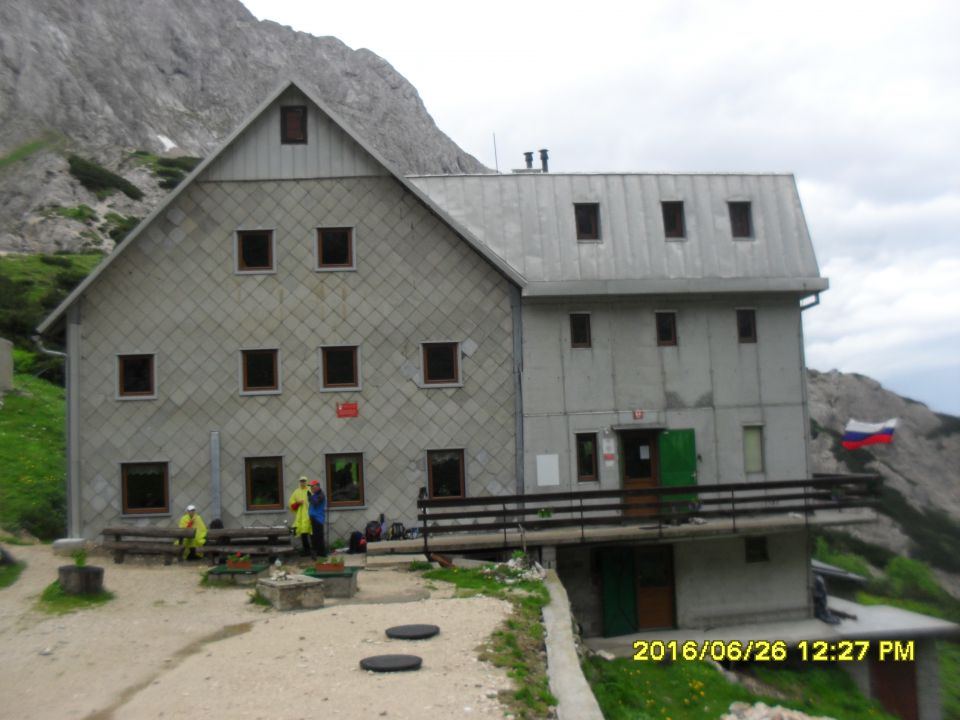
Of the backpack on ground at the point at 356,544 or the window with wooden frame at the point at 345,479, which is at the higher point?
the window with wooden frame at the point at 345,479

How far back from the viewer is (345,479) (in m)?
23.2

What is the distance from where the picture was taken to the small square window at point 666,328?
25203mm

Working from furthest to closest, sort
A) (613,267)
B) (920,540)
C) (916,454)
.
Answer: (916,454) < (920,540) < (613,267)

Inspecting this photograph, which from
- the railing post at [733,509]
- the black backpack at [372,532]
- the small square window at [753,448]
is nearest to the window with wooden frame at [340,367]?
the black backpack at [372,532]

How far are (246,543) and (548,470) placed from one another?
765cm

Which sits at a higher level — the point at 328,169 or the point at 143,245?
the point at 328,169

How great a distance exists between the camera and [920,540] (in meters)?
60.2

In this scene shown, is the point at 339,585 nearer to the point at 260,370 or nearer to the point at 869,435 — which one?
the point at 260,370

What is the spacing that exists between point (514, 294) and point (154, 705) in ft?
51.9

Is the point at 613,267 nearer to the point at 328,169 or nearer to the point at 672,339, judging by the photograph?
the point at 672,339

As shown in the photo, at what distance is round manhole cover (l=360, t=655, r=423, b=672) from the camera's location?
1097 centimetres

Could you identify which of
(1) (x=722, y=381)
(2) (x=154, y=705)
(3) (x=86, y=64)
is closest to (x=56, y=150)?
(3) (x=86, y=64)

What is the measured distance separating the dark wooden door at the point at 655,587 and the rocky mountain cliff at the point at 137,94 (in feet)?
190

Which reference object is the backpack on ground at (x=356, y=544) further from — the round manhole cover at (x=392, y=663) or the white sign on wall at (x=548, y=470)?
the round manhole cover at (x=392, y=663)
